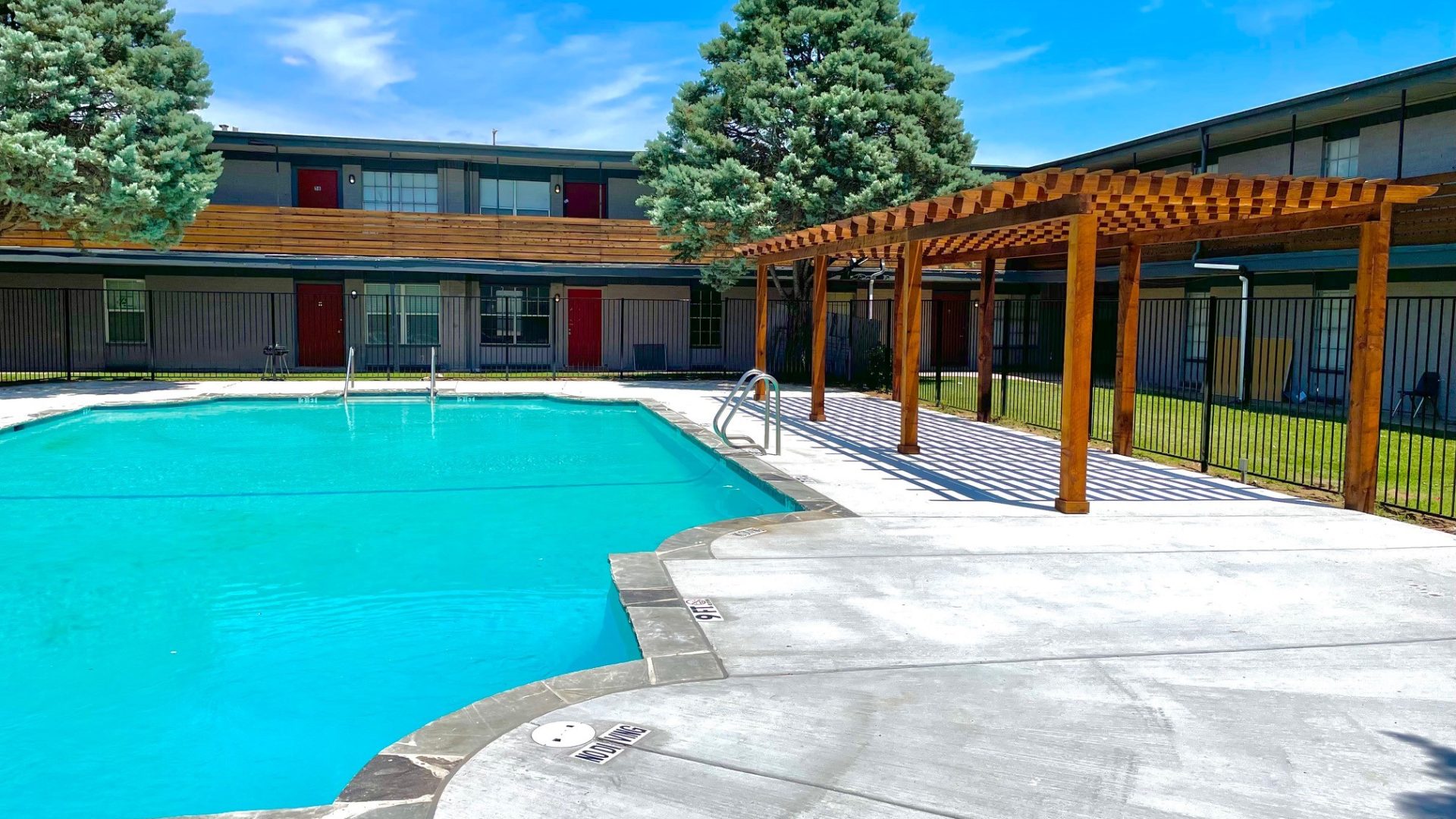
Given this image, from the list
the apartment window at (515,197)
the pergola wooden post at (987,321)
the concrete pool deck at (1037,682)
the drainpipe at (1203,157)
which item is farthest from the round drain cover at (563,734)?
the apartment window at (515,197)

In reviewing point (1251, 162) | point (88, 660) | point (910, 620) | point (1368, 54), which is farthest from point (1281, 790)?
point (1368, 54)

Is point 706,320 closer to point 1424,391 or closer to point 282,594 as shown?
point 1424,391

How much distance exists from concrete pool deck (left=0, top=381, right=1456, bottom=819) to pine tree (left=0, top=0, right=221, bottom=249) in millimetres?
15471

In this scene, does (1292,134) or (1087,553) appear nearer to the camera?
(1087,553)

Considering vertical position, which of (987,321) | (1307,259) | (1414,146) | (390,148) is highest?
(390,148)

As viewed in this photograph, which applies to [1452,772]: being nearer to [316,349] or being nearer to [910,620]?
[910,620]

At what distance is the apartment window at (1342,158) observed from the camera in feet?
61.7

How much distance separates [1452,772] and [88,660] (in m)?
6.39

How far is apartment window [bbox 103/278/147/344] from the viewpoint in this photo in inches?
963

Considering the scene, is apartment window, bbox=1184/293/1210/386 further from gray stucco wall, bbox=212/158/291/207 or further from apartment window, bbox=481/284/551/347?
gray stucco wall, bbox=212/158/291/207

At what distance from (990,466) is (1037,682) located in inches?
262

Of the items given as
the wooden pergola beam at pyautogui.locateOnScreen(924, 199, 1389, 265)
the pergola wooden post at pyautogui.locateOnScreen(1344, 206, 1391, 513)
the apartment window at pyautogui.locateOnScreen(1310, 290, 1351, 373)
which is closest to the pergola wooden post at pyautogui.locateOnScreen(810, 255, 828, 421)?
the wooden pergola beam at pyautogui.locateOnScreen(924, 199, 1389, 265)

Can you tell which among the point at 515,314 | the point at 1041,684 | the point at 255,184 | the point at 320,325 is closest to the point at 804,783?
the point at 1041,684

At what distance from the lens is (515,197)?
27.0m
